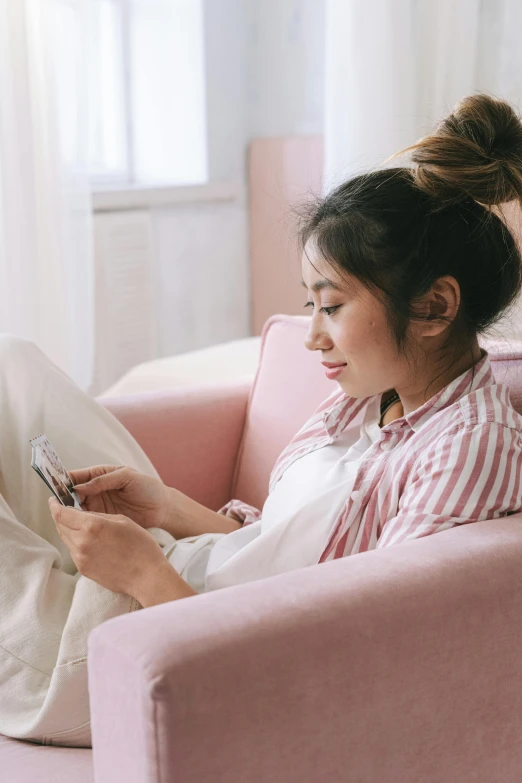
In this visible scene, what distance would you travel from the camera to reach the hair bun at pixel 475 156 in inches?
41.3

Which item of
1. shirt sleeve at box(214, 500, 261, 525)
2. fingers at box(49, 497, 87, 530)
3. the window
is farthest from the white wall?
fingers at box(49, 497, 87, 530)

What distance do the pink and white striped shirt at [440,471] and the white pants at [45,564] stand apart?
26 cm

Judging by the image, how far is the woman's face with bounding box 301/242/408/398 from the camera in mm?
1076

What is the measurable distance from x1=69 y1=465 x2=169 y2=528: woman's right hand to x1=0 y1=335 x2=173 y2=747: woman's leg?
0.05 metres

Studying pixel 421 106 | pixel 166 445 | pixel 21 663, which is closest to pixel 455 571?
pixel 21 663

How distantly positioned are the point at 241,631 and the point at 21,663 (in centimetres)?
39

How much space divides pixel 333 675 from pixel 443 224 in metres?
0.54

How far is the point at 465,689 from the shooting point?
2.74 feet

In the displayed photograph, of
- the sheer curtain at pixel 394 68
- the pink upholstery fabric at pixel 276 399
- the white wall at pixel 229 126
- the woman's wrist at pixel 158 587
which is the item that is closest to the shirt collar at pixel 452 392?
the woman's wrist at pixel 158 587

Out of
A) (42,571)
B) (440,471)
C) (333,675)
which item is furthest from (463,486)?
(42,571)

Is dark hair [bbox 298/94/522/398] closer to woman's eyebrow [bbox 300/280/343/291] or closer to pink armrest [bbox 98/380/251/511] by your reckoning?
woman's eyebrow [bbox 300/280/343/291]

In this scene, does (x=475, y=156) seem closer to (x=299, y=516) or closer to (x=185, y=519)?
(x=299, y=516)

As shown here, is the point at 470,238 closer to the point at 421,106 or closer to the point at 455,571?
the point at 455,571

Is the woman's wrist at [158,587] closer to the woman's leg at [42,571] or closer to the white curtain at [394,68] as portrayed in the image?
the woman's leg at [42,571]
